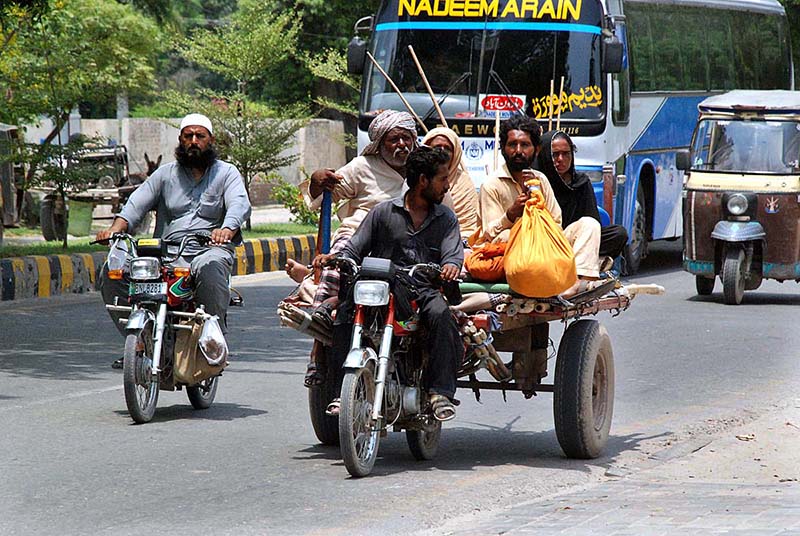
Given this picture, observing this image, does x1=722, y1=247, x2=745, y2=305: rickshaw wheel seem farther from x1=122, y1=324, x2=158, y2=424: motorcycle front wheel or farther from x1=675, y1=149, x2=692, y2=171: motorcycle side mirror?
x1=122, y1=324, x2=158, y2=424: motorcycle front wheel

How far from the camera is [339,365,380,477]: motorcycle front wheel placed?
6.44 metres

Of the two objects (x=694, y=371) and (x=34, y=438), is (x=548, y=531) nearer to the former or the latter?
(x=34, y=438)

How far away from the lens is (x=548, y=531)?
5691 millimetres

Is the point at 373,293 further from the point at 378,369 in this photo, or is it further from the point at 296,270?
the point at 296,270

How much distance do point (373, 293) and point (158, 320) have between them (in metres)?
2.20

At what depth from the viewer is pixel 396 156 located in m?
7.50

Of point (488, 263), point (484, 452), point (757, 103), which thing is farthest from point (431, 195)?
point (757, 103)

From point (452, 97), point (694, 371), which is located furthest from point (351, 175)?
point (452, 97)

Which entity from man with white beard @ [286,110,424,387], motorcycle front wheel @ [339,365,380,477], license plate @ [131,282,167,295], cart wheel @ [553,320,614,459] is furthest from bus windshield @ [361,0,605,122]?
motorcycle front wheel @ [339,365,380,477]

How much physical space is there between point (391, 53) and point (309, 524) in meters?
12.1

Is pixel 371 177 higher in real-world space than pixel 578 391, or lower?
higher

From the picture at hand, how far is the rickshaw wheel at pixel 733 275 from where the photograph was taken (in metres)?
15.6

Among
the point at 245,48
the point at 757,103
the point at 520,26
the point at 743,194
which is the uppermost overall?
the point at 245,48

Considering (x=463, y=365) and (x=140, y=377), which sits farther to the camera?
(x=140, y=377)
